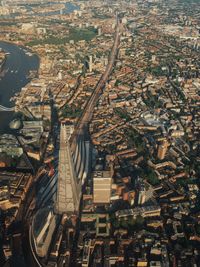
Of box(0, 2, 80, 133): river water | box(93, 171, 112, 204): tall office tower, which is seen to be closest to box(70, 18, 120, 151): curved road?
box(0, 2, 80, 133): river water

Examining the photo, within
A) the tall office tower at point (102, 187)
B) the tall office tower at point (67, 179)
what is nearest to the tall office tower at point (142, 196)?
the tall office tower at point (102, 187)

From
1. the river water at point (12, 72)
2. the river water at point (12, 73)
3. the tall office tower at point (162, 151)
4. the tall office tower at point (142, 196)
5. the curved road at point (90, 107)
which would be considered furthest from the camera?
the river water at point (12, 72)

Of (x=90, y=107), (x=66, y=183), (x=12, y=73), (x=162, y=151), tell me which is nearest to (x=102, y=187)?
(x=66, y=183)

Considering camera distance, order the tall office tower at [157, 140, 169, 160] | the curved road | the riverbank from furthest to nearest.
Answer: the riverbank
the curved road
the tall office tower at [157, 140, 169, 160]

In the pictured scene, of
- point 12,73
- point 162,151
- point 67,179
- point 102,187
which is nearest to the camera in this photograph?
point 67,179

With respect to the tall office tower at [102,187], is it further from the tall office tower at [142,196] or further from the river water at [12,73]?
the river water at [12,73]

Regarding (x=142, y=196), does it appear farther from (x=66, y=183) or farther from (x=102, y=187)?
Answer: (x=66, y=183)

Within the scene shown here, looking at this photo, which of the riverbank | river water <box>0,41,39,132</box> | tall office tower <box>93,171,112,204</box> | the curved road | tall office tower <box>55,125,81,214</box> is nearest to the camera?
tall office tower <box>55,125,81,214</box>

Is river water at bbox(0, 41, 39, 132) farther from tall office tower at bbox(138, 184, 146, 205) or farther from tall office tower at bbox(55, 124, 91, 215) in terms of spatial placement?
tall office tower at bbox(138, 184, 146, 205)

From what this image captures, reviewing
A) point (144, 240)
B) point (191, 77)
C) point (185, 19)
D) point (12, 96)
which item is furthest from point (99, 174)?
point (185, 19)
